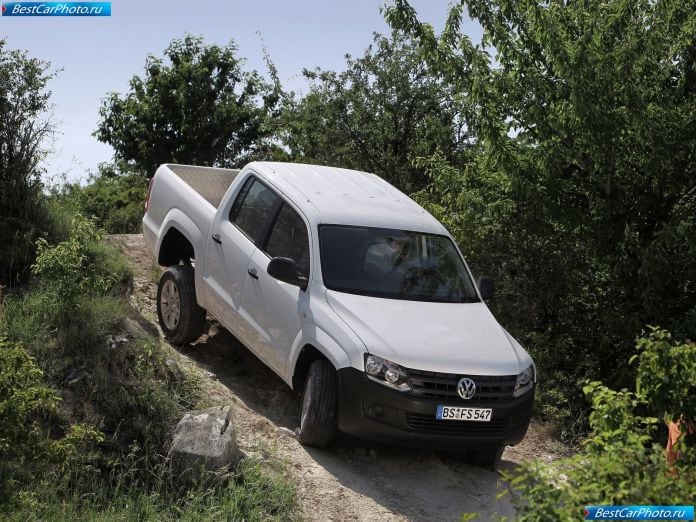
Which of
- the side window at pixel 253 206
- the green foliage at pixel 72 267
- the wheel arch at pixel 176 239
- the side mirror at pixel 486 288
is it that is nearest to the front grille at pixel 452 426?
the side mirror at pixel 486 288

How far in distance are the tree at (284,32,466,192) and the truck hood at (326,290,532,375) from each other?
9.97 m

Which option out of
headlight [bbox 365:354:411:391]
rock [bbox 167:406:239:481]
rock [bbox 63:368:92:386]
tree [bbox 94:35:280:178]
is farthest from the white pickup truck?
tree [bbox 94:35:280:178]

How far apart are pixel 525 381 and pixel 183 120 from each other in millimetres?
29225

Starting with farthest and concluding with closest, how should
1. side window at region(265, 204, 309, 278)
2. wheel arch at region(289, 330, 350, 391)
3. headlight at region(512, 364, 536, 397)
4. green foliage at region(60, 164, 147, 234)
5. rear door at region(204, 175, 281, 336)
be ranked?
green foliage at region(60, 164, 147, 234) < rear door at region(204, 175, 281, 336) < side window at region(265, 204, 309, 278) < headlight at region(512, 364, 536, 397) < wheel arch at region(289, 330, 350, 391)

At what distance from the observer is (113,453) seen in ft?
22.6

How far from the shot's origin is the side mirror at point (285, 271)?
24.0 ft

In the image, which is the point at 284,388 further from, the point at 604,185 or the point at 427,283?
the point at 604,185

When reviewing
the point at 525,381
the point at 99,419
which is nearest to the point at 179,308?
the point at 99,419

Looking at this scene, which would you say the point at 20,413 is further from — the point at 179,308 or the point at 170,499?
the point at 179,308

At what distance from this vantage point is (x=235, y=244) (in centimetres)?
842

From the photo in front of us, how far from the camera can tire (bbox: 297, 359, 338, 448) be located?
688cm

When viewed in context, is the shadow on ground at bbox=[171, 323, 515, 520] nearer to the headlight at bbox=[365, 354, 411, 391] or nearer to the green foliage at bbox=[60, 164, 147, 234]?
the headlight at bbox=[365, 354, 411, 391]

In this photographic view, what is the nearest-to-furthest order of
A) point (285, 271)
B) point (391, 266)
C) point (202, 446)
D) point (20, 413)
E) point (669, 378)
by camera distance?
1. point (669, 378)
2. point (20, 413)
3. point (202, 446)
4. point (285, 271)
5. point (391, 266)

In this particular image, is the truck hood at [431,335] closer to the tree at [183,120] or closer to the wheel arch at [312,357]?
the wheel arch at [312,357]
